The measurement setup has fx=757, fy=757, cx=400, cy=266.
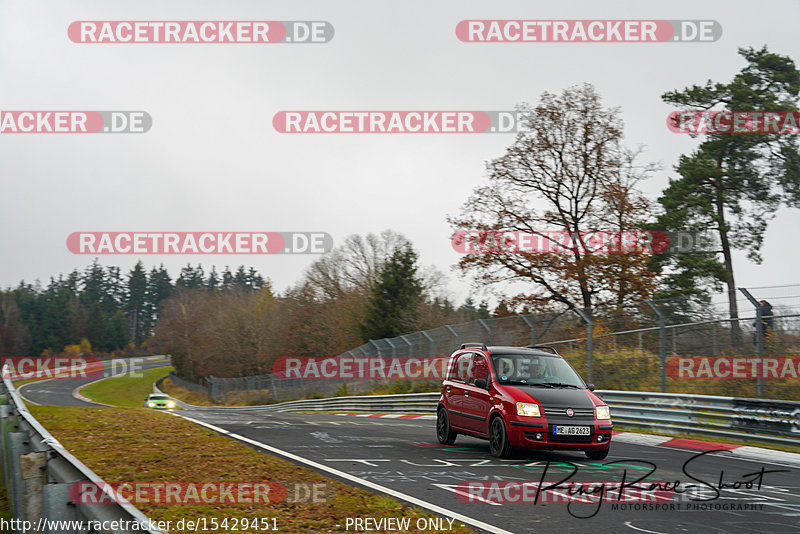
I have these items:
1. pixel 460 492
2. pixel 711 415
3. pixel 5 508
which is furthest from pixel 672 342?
pixel 5 508

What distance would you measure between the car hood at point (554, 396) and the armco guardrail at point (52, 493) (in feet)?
21.8

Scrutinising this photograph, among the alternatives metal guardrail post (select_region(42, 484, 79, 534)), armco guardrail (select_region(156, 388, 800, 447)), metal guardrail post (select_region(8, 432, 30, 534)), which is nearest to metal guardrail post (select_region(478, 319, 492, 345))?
armco guardrail (select_region(156, 388, 800, 447))

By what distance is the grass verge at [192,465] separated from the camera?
6770 millimetres

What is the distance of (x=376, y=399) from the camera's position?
95.6 feet

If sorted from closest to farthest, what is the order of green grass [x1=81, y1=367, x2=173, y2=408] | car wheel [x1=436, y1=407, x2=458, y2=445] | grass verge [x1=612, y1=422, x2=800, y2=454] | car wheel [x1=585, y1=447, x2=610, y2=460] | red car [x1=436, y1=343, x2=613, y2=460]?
red car [x1=436, y1=343, x2=613, y2=460] → car wheel [x1=585, y1=447, x2=610, y2=460] → grass verge [x1=612, y1=422, x2=800, y2=454] → car wheel [x1=436, y1=407, x2=458, y2=445] → green grass [x1=81, y1=367, x2=173, y2=408]

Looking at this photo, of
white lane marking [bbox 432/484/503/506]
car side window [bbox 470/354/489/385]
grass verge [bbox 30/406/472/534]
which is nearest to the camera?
grass verge [bbox 30/406/472/534]

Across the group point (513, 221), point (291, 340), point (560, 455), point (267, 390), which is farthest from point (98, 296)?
point (560, 455)

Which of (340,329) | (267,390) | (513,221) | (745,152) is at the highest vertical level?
(745,152)

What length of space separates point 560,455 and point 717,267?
2519 cm

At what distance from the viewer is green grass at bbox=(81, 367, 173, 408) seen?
231 ft

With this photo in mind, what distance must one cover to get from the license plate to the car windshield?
102 centimetres

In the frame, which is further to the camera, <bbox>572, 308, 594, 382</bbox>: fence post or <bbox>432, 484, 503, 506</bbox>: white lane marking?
<bbox>572, 308, 594, 382</bbox>: fence post

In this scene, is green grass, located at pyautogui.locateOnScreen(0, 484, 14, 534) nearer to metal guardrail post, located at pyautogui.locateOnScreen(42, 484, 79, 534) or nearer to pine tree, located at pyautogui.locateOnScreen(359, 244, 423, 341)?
metal guardrail post, located at pyautogui.locateOnScreen(42, 484, 79, 534)

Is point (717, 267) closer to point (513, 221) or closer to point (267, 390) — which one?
point (513, 221)
